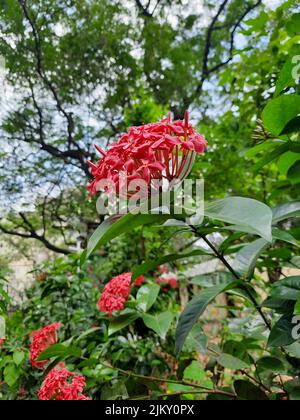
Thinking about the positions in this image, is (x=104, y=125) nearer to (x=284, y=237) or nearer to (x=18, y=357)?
(x=18, y=357)

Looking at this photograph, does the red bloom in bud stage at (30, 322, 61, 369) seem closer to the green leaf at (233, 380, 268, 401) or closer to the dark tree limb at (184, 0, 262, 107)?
the green leaf at (233, 380, 268, 401)

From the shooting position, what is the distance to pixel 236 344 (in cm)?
57

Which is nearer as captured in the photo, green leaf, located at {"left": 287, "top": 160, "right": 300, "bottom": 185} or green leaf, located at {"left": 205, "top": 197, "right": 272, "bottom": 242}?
green leaf, located at {"left": 205, "top": 197, "right": 272, "bottom": 242}

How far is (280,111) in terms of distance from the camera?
0.34m

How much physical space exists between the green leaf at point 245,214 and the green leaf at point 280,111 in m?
0.11

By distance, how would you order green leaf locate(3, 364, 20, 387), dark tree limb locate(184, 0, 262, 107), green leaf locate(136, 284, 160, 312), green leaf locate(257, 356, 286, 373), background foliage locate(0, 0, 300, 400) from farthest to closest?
1. dark tree limb locate(184, 0, 262, 107)
2. background foliage locate(0, 0, 300, 400)
3. green leaf locate(3, 364, 20, 387)
4. green leaf locate(136, 284, 160, 312)
5. green leaf locate(257, 356, 286, 373)

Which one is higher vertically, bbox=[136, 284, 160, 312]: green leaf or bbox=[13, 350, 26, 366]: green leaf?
bbox=[136, 284, 160, 312]: green leaf

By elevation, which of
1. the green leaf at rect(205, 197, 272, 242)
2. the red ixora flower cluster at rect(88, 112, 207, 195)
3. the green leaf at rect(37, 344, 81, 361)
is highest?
the red ixora flower cluster at rect(88, 112, 207, 195)

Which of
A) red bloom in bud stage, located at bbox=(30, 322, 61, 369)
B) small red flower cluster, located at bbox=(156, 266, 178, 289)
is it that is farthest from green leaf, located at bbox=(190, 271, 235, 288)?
small red flower cluster, located at bbox=(156, 266, 178, 289)

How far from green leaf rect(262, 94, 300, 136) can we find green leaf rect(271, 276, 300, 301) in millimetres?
159

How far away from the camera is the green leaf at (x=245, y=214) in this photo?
0.24 m

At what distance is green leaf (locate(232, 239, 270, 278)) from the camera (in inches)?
16.3

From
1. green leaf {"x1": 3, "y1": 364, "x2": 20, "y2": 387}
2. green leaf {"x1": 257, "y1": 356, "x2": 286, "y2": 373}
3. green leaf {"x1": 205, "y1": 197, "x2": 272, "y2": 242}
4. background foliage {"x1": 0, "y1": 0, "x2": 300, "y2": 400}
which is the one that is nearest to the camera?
green leaf {"x1": 205, "y1": 197, "x2": 272, "y2": 242}
